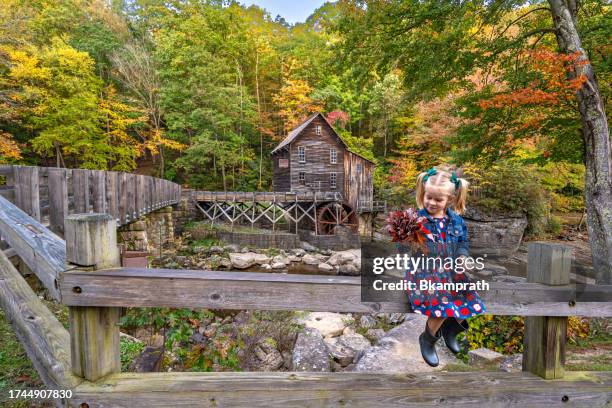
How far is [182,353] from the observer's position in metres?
3.72

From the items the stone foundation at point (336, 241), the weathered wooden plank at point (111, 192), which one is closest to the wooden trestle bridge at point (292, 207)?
the stone foundation at point (336, 241)

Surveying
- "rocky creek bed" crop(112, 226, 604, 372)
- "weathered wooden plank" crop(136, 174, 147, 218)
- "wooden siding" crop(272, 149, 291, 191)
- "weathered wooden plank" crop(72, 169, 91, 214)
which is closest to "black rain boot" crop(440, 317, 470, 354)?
"rocky creek bed" crop(112, 226, 604, 372)

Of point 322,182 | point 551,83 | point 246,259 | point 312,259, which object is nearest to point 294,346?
point 551,83

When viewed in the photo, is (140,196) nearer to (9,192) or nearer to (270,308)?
(9,192)

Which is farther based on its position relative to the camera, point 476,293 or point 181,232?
point 181,232

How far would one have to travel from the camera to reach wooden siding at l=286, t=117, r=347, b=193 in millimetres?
22844

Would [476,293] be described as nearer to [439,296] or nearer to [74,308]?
[439,296]

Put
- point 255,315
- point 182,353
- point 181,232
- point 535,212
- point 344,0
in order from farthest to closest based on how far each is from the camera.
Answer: point 181,232, point 535,212, point 344,0, point 255,315, point 182,353

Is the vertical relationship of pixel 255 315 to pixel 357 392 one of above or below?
below

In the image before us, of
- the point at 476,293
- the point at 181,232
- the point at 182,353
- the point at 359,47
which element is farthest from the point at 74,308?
the point at 181,232

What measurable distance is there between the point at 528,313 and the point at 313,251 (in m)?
17.0

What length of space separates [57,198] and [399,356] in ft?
19.8

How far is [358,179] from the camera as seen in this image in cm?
2311

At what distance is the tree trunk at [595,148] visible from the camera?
628 centimetres
